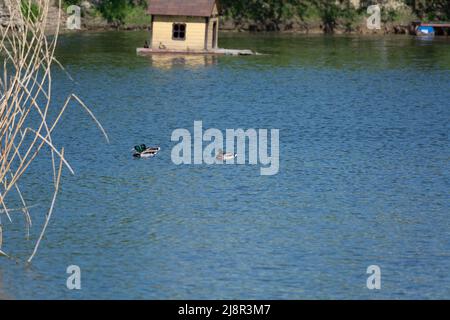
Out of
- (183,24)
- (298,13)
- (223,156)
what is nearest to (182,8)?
(183,24)

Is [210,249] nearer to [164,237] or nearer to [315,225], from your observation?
[164,237]

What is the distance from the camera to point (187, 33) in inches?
3258

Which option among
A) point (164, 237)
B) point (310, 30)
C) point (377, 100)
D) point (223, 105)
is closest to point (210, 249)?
point (164, 237)

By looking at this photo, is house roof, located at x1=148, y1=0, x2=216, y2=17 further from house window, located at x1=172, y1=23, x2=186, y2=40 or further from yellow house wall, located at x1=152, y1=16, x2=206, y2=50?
house window, located at x1=172, y1=23, x2=186, y2=40

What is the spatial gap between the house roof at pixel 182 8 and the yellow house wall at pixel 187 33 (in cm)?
84

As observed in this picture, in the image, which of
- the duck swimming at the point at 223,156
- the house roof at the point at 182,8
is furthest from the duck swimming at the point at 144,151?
the house roof at the point at 182,8

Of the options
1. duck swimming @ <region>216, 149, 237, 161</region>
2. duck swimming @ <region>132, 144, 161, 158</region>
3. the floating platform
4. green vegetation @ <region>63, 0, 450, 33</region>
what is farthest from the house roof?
duck swimming @ <region>216, 149, 237, 161</region>

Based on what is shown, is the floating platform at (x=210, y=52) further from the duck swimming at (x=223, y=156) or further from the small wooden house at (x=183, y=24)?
the duck swimming at (x=223, y=156)

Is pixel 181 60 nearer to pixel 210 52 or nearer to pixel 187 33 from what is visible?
pixel 210 52

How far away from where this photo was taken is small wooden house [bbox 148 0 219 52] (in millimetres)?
81250

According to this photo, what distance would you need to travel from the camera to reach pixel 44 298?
28.7 m

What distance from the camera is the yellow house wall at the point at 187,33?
269 ft

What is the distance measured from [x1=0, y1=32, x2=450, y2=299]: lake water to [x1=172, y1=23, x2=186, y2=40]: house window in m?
12.0
